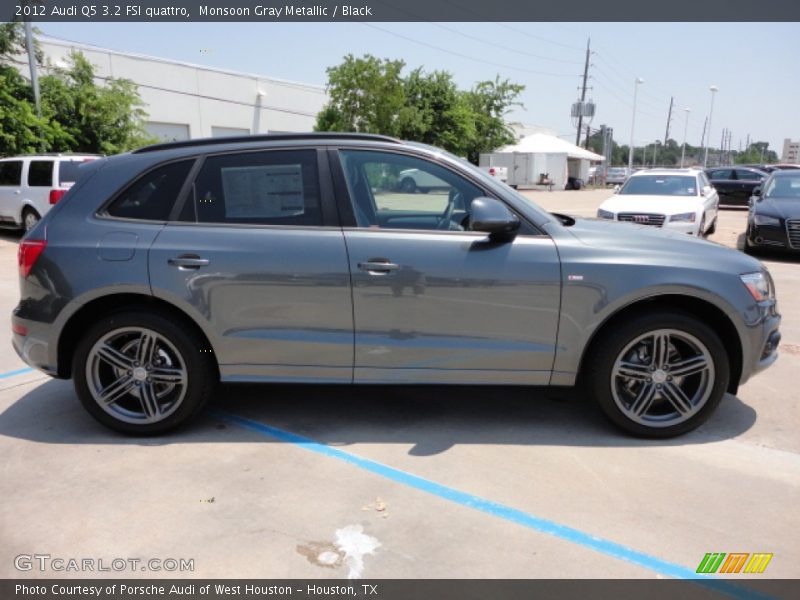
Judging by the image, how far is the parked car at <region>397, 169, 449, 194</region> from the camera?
3959 millimetres

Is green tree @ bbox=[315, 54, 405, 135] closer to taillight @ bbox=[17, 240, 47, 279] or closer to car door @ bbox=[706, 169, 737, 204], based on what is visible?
car door @ bbox=[706, 169, 737, 204]

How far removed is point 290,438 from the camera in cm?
394

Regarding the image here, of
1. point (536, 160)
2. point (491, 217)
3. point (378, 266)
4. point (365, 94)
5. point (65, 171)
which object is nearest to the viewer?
point (491, 217)

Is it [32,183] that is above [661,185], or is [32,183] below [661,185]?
below

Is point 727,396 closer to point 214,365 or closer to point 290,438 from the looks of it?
point 290,438

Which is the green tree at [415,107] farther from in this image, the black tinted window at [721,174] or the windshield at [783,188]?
the windshield at [783,188]

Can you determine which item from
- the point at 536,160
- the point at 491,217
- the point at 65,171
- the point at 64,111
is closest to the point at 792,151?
the point at 536,160

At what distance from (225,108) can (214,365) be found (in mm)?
31302

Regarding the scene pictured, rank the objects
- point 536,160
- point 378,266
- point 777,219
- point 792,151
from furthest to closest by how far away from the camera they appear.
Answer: point 792,151, point 536,160, point 777,219, point 378,266

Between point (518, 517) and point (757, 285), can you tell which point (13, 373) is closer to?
point (518, 517)

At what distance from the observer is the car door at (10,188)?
43.6 ft

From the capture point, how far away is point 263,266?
12.2 ft

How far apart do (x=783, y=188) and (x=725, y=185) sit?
12244mm

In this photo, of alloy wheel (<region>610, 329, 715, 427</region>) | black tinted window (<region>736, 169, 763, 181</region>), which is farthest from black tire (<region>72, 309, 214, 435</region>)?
black tinted window (<region>736, 169, 763, 181</region>)
